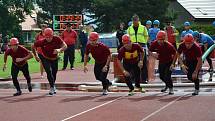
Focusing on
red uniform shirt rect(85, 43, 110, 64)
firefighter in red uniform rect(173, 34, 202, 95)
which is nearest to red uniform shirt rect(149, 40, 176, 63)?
firefighter in red uniform rect(173, 34, 202, 95)

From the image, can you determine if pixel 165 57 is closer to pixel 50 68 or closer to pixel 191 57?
pixel 191 57

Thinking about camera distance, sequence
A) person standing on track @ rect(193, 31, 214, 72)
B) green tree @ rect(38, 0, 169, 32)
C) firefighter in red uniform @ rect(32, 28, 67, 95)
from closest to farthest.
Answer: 1. firefighter in red uniform @ rect(32, 28, 67, 95)
2. person standing on track @ rect(193, 31, 214, 72)
3. green tree @ rect(38, 0, 169, 32)

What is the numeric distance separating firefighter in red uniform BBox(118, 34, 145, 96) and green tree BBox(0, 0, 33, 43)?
56.8m

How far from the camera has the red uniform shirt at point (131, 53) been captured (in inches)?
543

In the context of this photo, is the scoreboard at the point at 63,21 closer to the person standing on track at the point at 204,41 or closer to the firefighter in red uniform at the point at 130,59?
the person standing on track at the point at 204,41

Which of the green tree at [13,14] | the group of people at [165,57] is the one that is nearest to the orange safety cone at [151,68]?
the group of people at [165,57]

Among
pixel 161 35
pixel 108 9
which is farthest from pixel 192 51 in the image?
pixel 108 9

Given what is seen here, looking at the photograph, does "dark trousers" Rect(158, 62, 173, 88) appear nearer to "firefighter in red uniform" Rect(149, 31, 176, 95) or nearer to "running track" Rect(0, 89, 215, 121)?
"firefighter in red uniform" Rect(149, 31, 176, 95)

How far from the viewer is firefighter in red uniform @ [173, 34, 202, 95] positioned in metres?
13.3

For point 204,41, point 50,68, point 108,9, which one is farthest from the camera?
point 108,9

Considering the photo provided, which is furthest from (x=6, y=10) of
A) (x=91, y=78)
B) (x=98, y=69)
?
(x=98, y=69)

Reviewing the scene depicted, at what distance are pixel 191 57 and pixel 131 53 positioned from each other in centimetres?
155

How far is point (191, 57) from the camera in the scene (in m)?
13.5

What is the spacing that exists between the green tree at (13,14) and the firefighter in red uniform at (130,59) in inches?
2237
